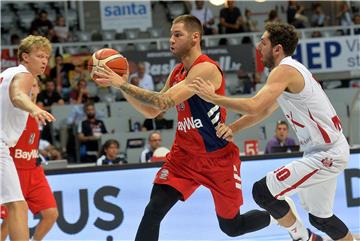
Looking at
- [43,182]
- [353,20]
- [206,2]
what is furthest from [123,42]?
[43,182]

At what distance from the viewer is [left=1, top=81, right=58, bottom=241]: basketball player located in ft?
23.6

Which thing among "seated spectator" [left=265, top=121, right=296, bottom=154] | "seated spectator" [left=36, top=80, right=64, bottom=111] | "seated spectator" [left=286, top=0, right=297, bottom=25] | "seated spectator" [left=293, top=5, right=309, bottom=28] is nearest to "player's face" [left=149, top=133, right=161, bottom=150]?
A: "seated spectator" [left=265, top=121, right=296, bottom=154]

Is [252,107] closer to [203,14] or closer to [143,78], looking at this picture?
[143,78]

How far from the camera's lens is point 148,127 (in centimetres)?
1375

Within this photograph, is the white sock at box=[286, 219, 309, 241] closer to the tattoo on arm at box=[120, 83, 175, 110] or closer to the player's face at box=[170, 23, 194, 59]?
the tattoo on arm at box=[120, 83, 175, 110]

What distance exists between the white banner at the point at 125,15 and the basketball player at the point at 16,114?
1108 centimetres

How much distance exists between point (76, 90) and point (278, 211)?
8932 millimetres

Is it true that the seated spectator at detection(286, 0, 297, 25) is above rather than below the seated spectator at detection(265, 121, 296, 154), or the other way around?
above

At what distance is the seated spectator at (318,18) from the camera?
18781 mm

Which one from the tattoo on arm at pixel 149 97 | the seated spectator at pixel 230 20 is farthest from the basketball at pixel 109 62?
the seated spectator at pixel 230 20

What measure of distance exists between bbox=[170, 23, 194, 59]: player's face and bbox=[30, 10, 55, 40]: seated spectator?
10.7 meters

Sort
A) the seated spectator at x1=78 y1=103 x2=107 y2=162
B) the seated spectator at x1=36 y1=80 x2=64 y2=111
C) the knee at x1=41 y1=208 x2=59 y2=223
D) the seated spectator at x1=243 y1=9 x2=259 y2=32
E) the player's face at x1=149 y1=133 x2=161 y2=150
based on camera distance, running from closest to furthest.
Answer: the knee at x1=41 y1=208 x2=59 y2=223
the player's face at x1=149 y1=133 x2=161 y2=150
the seated spectator at x1=78 y1=103 x2=107 y2=162
the seated spectator at x1=36 y1=80 x2=64 y2=111
the seated spectator at x1=243 y1=9 x2=259 y2=32

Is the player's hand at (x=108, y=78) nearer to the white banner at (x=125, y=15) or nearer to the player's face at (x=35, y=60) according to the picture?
the player's face at (x=35, y=60)

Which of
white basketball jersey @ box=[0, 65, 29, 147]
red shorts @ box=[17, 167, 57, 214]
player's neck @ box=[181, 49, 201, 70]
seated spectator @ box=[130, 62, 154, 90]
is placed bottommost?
red shorts @ box=[17, 167, 57, 214]
